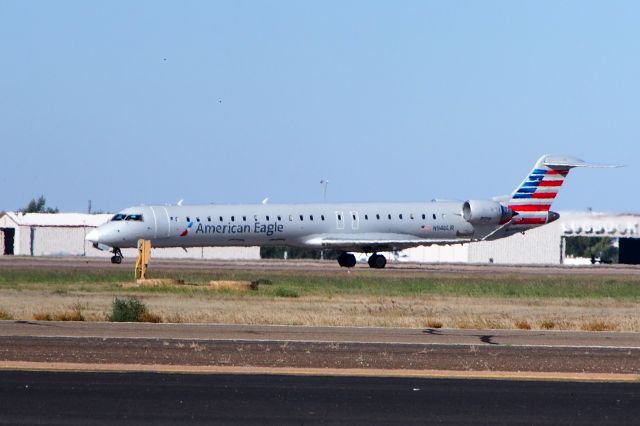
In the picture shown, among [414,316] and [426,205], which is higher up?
[426,205]

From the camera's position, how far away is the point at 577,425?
1321cm

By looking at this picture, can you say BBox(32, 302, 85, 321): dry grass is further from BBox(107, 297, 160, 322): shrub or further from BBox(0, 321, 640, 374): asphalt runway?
BBox(0, 321, 640, 374): asphalt runway

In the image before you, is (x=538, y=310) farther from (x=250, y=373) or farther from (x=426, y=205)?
(x=426, y=205)

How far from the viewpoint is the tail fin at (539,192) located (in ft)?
205

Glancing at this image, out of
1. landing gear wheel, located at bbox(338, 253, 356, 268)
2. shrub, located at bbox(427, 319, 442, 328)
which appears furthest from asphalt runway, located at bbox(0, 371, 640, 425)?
landing gear wheel, located at bbox(338, 253, 356, 268)

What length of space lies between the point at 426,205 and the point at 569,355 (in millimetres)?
39808

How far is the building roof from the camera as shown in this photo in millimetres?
93562

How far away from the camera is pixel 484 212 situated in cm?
6025

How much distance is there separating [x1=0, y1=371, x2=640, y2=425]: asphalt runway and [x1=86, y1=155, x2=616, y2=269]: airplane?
39.5 metres

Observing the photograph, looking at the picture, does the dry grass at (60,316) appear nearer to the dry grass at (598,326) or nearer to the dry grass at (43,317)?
the dry grass at (43,317)

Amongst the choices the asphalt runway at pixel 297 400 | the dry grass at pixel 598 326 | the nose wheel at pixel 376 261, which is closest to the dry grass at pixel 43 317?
the asphalt runway at pixel 297 400

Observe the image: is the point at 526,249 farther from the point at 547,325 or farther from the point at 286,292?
the point at 547,325

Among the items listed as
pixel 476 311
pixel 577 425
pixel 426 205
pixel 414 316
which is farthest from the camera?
pixel 426 205

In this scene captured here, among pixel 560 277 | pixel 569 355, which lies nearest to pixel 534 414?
pixel 569 355
